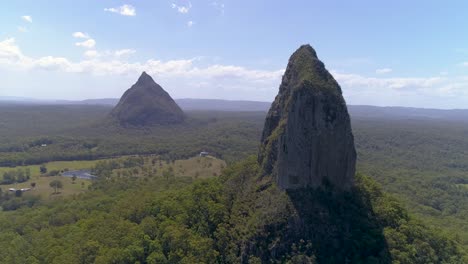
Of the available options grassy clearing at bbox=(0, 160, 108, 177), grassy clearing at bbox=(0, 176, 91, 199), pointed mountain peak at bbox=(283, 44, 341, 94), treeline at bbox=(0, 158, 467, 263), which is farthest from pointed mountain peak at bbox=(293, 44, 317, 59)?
grassy clearing at bbox=(0, 160, 108, 177)

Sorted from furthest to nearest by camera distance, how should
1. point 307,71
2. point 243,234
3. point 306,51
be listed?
point 306,51, point 307,71, point 243,234

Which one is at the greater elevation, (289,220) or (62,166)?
(289,220)

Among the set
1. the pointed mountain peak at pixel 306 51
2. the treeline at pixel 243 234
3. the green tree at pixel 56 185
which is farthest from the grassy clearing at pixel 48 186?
the pointed mountain peak at pixel 306 51

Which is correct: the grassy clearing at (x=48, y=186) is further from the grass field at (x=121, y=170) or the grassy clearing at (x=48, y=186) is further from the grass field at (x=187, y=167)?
the grass field at (x=187, y=167)

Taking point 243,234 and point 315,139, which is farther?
point 315,139

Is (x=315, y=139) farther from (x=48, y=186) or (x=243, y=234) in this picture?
(x=48, y=186)

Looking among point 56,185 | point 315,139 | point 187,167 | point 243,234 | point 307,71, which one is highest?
point 307,71

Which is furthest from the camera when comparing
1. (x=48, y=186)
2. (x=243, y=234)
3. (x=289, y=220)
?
(x=48, y=186)

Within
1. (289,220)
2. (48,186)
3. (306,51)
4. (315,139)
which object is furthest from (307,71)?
(48,186)

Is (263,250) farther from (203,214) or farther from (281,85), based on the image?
(281,85)
